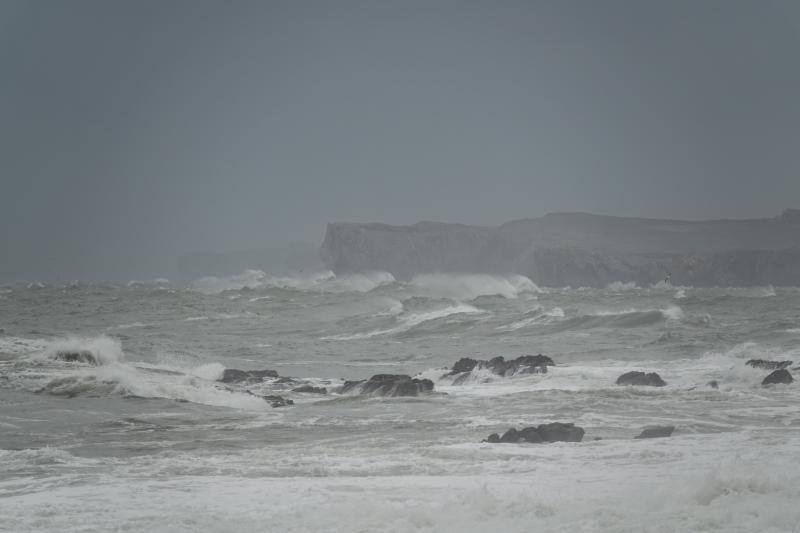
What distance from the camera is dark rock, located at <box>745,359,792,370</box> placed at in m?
17.0

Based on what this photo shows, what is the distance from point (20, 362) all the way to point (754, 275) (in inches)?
3766

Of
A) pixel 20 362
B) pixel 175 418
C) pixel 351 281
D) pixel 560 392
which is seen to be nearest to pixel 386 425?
pixel 175 418

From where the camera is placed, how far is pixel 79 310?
1866 inches

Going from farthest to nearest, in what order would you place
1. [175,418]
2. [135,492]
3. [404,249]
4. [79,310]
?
[404,249] < [79,310] < [175,418] < [135,492]

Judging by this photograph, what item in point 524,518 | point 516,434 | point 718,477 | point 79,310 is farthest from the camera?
point 79,310

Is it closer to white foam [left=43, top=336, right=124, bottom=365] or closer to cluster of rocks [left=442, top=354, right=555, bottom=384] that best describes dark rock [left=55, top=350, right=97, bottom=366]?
white foam [left=43, top=336, right=124, bottom=365]

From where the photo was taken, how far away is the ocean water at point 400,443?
5816 mm

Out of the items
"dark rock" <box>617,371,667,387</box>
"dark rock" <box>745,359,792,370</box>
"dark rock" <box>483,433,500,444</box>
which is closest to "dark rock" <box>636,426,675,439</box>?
"dark rock" <box>483,433,500,444</box>

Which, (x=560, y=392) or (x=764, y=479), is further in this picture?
(x=560, y=392)

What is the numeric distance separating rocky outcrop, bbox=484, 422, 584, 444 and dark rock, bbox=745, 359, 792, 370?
9.18 m

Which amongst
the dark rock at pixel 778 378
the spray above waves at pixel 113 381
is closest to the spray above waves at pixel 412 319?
the spray above waves at pixel 113 381

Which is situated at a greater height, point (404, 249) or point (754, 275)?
point (404, 249)

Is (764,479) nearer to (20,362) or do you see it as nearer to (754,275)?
(20,362)

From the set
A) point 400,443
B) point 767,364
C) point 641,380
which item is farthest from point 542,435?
point 767,364
